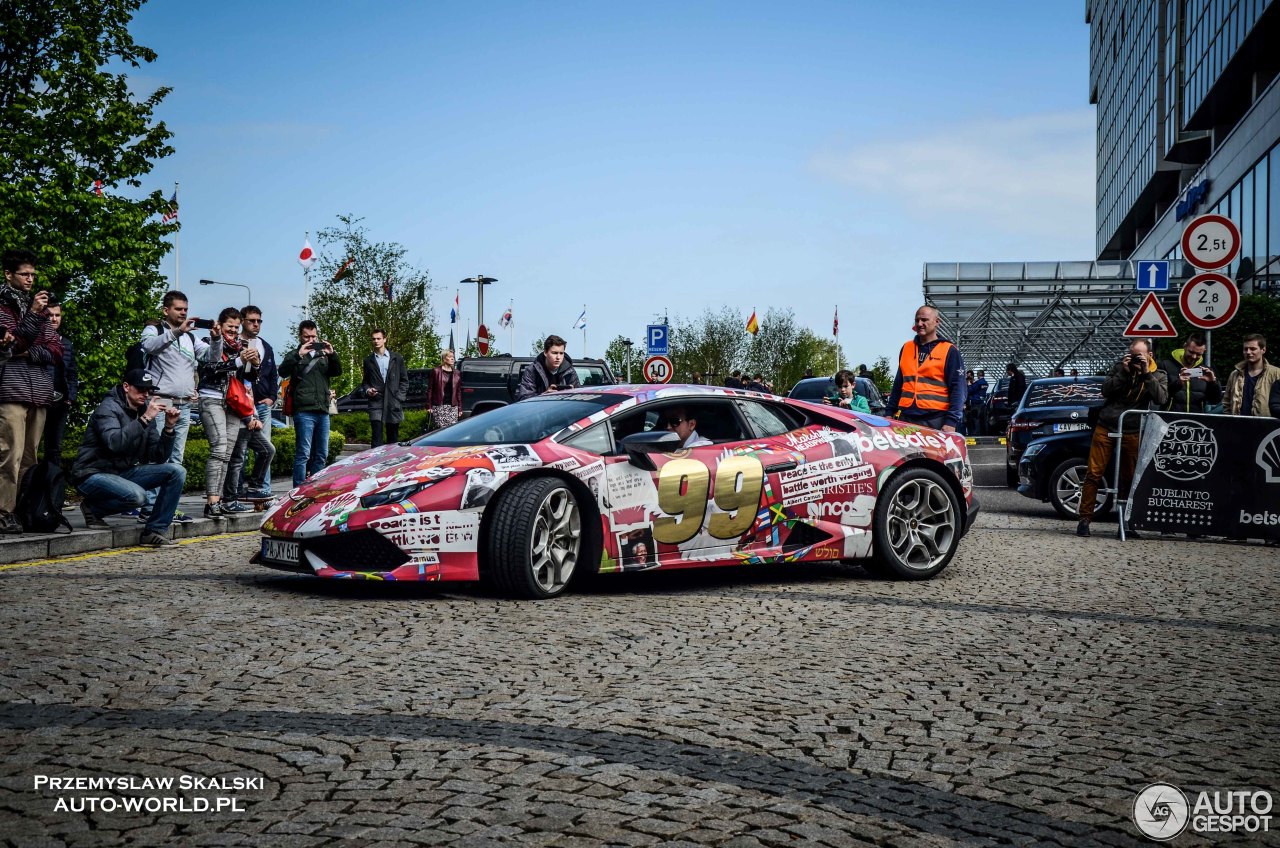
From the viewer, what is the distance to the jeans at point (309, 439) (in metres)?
13.6

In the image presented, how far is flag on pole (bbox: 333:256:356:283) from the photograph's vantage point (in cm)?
4688

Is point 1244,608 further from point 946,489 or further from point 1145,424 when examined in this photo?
point 1145,424

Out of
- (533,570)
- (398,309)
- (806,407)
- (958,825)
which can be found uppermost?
(398,309)

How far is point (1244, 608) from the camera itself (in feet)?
24.6

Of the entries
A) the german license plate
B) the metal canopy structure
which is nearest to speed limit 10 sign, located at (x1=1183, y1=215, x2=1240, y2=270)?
the german license plate

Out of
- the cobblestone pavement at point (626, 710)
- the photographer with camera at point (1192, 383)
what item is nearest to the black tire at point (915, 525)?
the cobblestone pavement at point (626, 710)

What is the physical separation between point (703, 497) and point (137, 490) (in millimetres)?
4681

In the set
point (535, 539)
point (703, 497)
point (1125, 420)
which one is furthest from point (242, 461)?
point (1125, 420)

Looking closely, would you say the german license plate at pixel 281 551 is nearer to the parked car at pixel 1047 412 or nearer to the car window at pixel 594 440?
the car window at pixel 594 440

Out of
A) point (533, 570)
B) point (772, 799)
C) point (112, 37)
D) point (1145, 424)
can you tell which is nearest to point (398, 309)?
point (112, 37)

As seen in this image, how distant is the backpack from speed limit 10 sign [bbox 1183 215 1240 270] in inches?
415

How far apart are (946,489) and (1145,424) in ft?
13.3

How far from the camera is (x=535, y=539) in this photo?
7.20 metres

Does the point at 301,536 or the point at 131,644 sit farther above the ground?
the point at 301,536
